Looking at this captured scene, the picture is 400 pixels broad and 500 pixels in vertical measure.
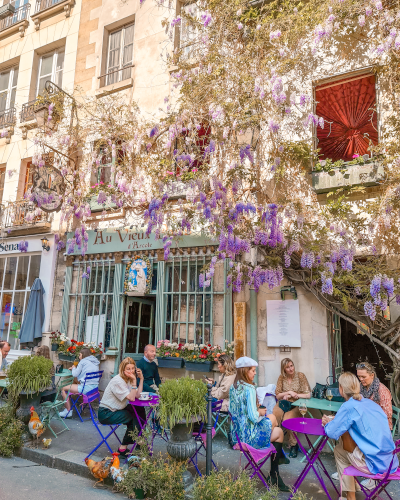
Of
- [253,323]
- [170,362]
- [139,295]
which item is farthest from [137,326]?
[253,323]

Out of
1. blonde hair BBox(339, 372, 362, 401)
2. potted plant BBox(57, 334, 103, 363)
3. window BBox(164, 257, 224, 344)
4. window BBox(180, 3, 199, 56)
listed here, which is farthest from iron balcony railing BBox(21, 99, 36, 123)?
blonde hair BBox(339, 372, 362, 401)

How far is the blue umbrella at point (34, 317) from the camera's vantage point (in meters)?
9.12

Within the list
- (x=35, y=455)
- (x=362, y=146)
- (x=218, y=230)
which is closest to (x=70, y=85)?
(x=218, y=230)

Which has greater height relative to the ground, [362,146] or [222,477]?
[362,146]

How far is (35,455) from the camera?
5180mm

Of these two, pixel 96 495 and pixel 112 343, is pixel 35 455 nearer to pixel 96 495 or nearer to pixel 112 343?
pixel 96 495

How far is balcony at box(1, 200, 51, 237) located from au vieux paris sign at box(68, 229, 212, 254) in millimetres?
1376

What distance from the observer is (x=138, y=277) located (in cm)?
810

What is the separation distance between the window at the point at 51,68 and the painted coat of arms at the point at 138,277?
6.17 m

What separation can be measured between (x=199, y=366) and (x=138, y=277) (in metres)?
2.14

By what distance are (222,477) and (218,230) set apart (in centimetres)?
398

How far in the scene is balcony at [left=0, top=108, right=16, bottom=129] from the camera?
1172 centimetres

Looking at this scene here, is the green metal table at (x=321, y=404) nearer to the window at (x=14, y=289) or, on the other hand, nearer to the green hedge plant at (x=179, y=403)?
the green hedge plant at (x=179, y=403)

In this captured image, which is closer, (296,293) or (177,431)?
(177,431)
